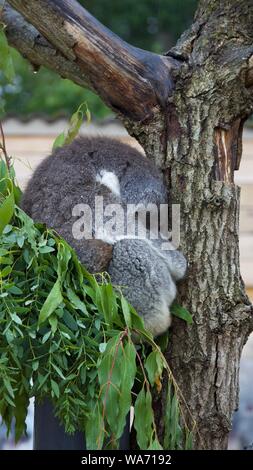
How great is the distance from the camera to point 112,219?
405 cm

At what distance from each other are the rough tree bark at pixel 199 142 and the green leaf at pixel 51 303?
811 millimetres

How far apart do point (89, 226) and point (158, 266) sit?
0.35 m

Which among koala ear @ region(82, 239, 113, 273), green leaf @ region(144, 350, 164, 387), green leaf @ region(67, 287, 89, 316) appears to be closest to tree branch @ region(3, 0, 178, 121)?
koala ear @ region(82, 239, 113, 273)

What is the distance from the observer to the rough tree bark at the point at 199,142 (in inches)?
157

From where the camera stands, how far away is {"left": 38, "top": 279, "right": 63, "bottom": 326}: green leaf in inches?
132

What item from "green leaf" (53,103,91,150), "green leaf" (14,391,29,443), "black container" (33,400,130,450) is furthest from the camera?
"green leaf" (53,103,91,150)

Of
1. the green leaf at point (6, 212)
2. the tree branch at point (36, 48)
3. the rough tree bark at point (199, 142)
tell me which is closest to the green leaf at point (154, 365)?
the rough tree bark at point (199, 142)

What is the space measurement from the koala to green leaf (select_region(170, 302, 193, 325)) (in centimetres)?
4

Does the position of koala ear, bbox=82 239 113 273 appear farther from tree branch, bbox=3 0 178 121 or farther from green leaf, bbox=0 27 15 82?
green leaf, bbox=0 27 15 82

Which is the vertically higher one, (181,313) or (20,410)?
(181,313)

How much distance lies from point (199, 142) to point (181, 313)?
0.75 meters

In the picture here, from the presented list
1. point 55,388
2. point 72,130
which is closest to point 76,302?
point 55,388

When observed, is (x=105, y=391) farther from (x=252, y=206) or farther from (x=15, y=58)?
(x=15, y=58)

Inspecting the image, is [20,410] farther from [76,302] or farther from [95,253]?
[95,253]
